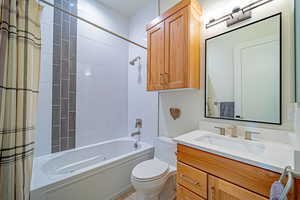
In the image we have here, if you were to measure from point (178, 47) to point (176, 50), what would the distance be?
4 centimetres

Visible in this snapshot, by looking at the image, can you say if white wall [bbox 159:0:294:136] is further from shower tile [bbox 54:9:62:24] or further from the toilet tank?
shower tile [bbox 54:9:62:24]

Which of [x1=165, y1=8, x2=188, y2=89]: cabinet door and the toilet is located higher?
[x1=165, y1=8, x2=188, y2=89]: cabinet door

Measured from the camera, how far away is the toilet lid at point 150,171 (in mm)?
1304

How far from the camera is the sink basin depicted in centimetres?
101

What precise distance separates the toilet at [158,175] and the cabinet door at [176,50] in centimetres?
79

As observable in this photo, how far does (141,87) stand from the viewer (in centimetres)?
238

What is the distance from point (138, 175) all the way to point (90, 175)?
0.54 meters

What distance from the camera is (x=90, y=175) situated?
56.1 inches

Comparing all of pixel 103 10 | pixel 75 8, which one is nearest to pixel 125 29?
pixel 103 10

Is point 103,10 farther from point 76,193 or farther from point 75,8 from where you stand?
point 76,193

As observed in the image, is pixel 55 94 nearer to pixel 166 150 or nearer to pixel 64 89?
pixel 64 89

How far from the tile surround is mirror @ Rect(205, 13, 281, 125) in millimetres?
1870

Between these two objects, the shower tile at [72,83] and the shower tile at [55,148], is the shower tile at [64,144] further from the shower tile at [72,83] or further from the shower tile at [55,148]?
the shower tile at [72,83]

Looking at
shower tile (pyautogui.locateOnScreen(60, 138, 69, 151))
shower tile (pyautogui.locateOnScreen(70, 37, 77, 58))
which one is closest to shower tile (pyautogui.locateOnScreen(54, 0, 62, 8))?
shower tile (pyautogui.locateOnScreen(70, 37, 77, 58))
